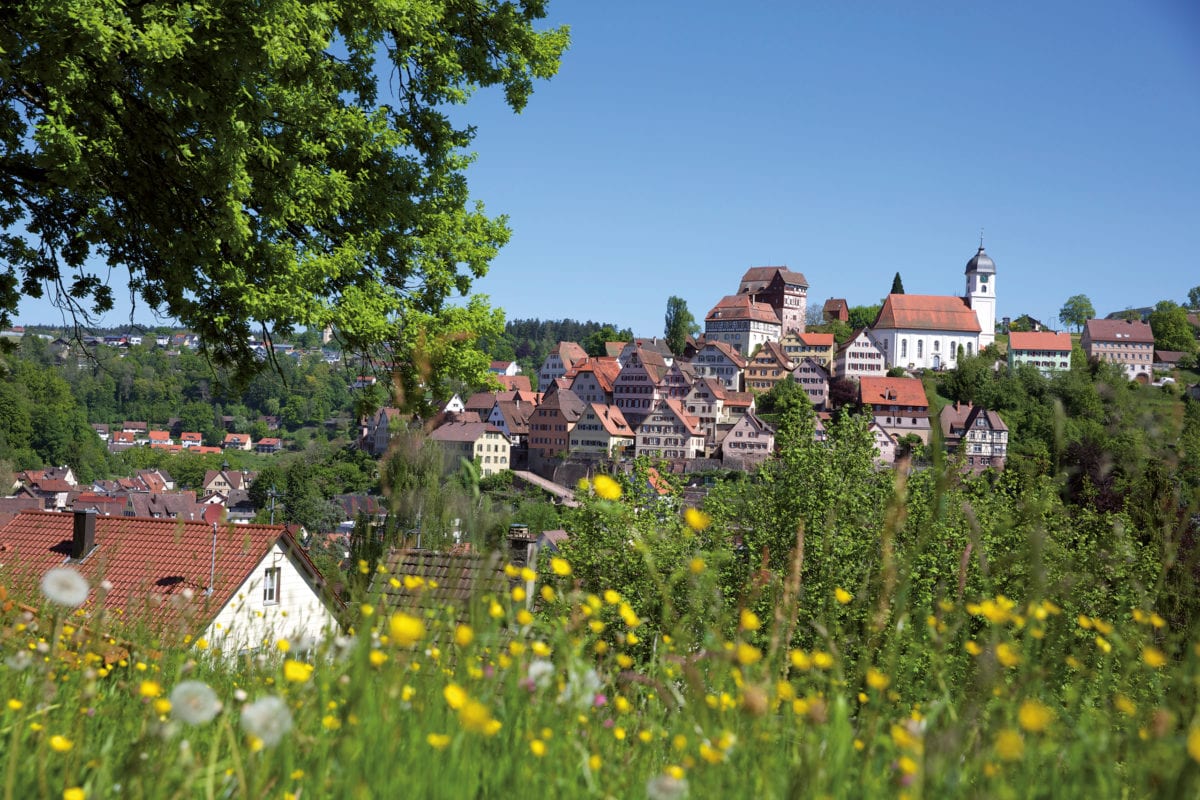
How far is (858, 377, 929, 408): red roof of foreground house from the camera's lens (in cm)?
10738

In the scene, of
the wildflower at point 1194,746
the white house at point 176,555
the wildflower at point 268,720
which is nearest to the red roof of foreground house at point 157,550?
the white house at point 176,555

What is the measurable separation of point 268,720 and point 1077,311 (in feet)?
616

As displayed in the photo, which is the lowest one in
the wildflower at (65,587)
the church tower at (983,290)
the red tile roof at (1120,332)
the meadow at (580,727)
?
the meadow at (580,727)

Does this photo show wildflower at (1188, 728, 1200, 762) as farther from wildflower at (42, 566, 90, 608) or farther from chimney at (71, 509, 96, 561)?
chimney at (71, 509, 96, 561)

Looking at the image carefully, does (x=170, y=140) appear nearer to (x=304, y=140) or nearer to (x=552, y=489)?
(x=304, y=140)

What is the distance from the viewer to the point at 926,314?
126 meters

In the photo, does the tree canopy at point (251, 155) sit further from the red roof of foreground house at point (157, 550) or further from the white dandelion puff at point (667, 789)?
the white dandelion puff at point (667, 789)

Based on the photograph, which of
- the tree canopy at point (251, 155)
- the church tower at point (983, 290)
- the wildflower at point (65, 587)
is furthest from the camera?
the church tower at point (983, 290)

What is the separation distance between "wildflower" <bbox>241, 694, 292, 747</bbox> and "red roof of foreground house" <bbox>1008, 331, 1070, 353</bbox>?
134337 mm

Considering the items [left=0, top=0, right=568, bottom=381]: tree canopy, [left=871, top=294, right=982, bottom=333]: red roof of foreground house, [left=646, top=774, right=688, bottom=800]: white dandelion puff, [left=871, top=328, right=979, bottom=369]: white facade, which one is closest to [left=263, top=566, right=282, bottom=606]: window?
[left=0, top=0, right=568, bottom=381]: tree canopy

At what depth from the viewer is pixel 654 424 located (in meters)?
106

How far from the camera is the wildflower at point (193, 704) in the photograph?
178 cm

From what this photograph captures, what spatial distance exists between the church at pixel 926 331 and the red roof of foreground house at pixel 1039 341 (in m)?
3.23

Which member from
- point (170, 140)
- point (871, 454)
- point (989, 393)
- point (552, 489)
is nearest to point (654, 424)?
point (552, 489)
